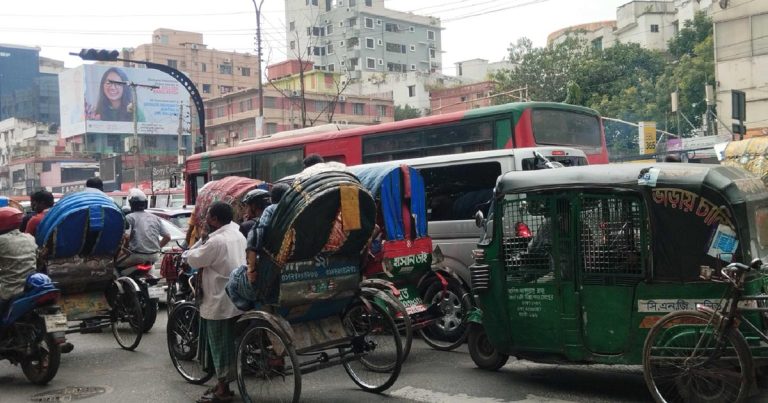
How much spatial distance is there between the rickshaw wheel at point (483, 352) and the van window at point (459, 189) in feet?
7.84

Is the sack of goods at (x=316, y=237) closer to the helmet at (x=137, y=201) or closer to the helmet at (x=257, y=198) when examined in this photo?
the helmet at (x=257, y=198)

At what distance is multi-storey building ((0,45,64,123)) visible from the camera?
271 ft

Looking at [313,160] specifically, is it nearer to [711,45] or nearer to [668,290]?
[668,290]

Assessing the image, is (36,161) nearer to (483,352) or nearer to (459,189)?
(459,189)

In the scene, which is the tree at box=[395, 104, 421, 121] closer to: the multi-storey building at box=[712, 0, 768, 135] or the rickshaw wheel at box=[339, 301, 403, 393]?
the multi-storey building at box=[712, 0, 768, 135]

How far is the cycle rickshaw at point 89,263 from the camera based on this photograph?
25.7ft

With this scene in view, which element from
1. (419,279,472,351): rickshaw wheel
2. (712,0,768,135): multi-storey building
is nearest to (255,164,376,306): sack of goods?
(419,279,472,351): rickshaw wheel

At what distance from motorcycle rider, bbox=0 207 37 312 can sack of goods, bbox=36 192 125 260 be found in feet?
2.53

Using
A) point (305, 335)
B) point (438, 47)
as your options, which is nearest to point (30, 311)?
point (305, 335)

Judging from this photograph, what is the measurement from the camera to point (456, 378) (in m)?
6.69

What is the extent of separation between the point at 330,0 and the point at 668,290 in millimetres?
86093

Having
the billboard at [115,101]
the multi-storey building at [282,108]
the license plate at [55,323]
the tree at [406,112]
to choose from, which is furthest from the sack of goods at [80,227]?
the billboard at [115,101]

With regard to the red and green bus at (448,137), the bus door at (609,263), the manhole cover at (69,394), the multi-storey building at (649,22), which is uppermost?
the multi-storey building at (649,22)

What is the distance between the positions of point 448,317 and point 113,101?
206 feet
